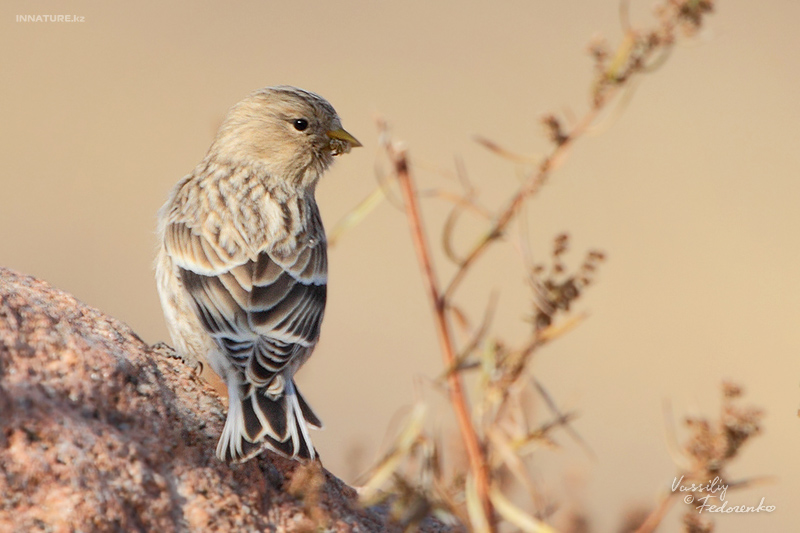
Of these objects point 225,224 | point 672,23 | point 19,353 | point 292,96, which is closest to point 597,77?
point 672,23

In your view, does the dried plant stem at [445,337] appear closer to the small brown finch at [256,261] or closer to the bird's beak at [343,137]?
the small brown finch at [256,261]

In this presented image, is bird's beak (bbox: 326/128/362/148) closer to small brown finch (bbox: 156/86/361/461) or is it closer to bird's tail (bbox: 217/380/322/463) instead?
small brown finch (bbox: 156/86/361/461)

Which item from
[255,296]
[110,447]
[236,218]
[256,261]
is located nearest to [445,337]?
[110,447]

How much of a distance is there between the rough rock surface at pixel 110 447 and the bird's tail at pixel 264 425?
5 centimetres

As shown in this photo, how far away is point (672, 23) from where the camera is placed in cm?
135

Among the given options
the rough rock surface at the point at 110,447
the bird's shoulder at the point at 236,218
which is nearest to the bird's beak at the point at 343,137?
the bird's shoulder at the point at 236,218

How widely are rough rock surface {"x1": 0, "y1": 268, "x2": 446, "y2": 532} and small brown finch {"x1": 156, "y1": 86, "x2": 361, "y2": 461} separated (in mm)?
131

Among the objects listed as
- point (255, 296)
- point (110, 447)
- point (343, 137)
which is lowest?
point (110, 447)

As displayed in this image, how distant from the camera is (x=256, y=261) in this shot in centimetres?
407

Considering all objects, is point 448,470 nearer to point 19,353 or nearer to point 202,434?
point 202,434

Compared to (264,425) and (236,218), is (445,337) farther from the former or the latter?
(236,218)

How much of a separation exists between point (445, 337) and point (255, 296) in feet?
8.60

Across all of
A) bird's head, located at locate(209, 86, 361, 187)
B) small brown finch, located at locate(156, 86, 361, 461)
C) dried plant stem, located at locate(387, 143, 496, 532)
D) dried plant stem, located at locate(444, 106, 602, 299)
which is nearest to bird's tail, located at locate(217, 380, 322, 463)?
small brown finch, located at locate(156, 86, 361, 461)

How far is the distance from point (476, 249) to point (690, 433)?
0.44 meters
